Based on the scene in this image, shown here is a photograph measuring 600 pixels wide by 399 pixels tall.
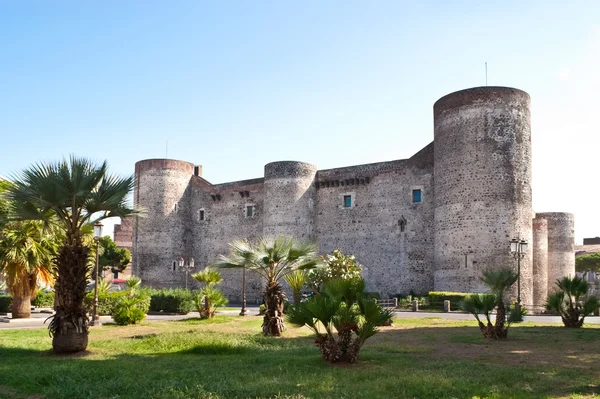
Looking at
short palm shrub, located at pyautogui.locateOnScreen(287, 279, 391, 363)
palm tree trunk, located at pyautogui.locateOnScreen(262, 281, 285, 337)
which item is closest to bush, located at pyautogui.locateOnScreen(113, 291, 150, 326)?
palm tree trunk, located at pyautogui.locateOnScreen(262, 281, 285, 337)

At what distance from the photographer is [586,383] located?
8.05 meters

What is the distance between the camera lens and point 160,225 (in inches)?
1703

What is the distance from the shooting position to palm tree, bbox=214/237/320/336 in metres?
15.2

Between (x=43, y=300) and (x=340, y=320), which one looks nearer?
(x=340, y=320)

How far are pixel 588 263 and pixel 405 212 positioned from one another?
28.3 m

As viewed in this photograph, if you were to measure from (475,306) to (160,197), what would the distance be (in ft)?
109

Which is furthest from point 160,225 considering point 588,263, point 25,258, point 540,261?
point 588,263

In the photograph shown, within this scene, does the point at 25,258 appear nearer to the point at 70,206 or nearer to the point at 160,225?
the point at 70,206

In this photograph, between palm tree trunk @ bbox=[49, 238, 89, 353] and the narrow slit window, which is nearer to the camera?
palm tree trunk @ bbox=[49, 238, 89, 353]

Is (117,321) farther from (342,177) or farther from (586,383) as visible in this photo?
(342,177)

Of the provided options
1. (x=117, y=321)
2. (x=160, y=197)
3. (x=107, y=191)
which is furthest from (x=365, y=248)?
(x=107, y=191)

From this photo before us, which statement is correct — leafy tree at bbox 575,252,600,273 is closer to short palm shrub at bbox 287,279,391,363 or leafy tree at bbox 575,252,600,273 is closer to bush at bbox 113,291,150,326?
bush at bbox 113,291,150,326

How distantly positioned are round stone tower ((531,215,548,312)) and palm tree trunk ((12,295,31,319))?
29.1 meters

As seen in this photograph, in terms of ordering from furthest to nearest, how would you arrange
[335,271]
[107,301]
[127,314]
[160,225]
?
[160,225]
[335,271]
[107,301]
[127,314]
